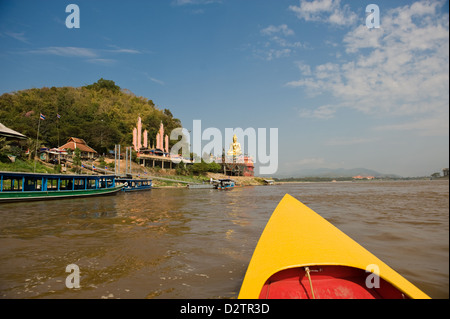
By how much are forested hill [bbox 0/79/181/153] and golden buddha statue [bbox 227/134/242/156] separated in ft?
52.0

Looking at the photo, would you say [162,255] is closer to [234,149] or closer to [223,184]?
[223,184]

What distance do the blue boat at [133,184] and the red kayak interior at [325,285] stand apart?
26.9 m

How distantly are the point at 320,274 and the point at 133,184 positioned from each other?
30.0 meters

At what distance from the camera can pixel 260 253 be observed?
128 inches

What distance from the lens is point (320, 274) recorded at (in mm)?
2869

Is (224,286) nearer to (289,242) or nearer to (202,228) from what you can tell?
(289,242)

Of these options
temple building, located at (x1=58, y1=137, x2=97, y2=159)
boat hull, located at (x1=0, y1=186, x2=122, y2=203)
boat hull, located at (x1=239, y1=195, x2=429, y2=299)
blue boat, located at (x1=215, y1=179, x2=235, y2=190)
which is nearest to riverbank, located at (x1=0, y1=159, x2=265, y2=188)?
temple building, located at (x1=58, y1=137, x2=97, y2=159)

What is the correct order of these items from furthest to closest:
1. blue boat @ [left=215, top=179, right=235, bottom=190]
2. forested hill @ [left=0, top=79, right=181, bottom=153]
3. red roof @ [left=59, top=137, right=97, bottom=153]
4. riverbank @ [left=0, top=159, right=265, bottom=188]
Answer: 1. forested hill @ [left=0, top=79, right=181, bottom=153]
2. red roof @ [left=59, top=137, right=97, bottom=153]
3. blue boat @ [left=215, top=179, right=235, bottom=190]
4. riverbank @ [left=0, top=159, right=265, bottom=188]

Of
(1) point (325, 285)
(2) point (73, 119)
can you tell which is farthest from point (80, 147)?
(1) point (325, 285)

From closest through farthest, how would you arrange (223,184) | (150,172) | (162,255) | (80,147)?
(162,255)
(223,184)
(80,147)
(150,172)

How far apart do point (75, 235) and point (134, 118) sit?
2197 inches

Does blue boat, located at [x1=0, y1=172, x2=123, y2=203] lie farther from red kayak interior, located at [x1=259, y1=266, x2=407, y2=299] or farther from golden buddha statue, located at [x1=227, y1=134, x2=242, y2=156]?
golden buddha statue, located at [x1=227, y1=134, x2=242, y2=156]

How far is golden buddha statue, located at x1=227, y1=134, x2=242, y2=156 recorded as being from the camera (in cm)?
6261
